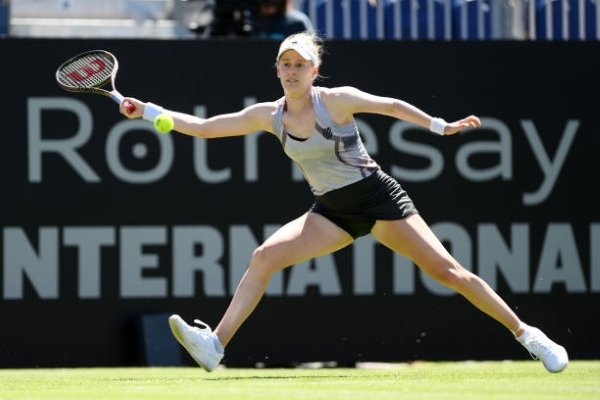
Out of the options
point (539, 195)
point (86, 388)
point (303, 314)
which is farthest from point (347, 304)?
point (86, 388)

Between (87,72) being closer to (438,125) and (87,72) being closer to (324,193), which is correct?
(324,193)

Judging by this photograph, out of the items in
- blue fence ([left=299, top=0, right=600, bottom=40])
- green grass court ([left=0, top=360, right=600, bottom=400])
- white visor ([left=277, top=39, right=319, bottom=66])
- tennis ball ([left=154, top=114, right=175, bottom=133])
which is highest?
blue fence ([left=299, top=0, right=600, bottom=40])

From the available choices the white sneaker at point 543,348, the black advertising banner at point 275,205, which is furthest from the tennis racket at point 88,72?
the white sneaker at point 543,348

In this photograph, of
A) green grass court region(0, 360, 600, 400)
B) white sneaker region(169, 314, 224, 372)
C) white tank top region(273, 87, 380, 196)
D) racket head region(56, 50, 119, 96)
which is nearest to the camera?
green grass court region(0, 360, 600, 400)

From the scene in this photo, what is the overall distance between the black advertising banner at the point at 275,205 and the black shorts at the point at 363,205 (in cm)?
269

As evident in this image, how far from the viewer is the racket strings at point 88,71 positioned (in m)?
8.23

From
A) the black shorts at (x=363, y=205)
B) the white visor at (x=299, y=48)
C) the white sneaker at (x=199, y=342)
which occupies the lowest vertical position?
the white sneaker at (x=199, y=342)

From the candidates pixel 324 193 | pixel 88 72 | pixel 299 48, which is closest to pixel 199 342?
pixel 324 193

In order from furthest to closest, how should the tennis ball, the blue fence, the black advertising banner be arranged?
the blue fence < the black advertising banner < the tennis ball

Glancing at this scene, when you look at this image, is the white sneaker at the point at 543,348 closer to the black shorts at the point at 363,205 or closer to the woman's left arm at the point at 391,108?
the black shorts at the point at 363,205

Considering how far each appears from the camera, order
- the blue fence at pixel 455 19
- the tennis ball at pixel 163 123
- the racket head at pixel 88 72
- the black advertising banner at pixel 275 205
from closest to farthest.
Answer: the tennis ball at pixel 163 123 < the racket head at pixel 88 72 < the black advertising banner at pixel 275 205 < the blue fence at pixel 455 19

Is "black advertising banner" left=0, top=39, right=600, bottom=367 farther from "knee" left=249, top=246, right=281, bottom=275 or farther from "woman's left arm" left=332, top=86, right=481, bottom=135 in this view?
"woman's left arm" left=332, top=86, right=481, bottom=135

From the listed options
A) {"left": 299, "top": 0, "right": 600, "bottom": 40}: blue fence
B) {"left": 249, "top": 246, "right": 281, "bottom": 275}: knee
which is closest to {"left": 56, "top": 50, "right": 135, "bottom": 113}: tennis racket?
{"left": 249, "top": 246, "right": 281, "bottom": 275}: knee

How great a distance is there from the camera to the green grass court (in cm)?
686
